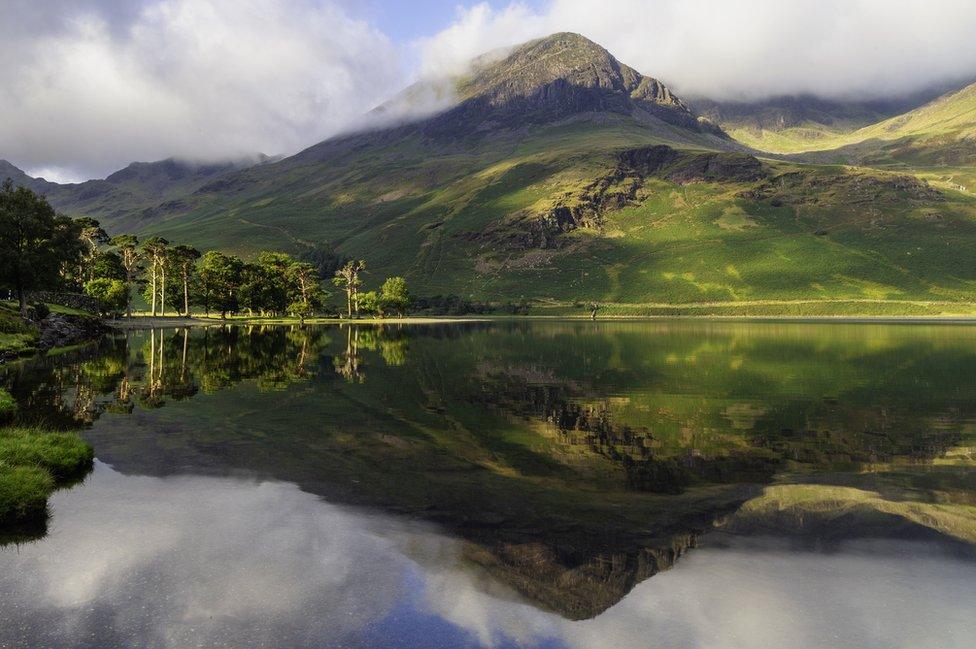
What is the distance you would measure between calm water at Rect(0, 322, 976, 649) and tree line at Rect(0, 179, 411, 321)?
5677 centimetres

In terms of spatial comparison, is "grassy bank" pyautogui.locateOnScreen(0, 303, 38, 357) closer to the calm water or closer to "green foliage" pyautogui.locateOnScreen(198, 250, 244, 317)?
the calm water

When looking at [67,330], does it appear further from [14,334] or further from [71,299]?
[71,299]

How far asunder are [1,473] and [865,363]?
7474cm

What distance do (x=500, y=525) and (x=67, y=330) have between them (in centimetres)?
10028

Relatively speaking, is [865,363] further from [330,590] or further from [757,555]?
[330,590]

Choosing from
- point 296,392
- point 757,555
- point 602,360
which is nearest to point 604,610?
point 757,555

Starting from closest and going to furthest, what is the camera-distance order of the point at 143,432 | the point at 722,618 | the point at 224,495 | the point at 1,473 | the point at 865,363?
the point at 722,618
the point at 1,473
the point at 224,495
the point at 143,432
the point at 865,363

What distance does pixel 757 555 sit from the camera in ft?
53.6

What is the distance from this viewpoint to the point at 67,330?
94562mm

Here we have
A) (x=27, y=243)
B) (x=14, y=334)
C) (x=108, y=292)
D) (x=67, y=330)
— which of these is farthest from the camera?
(x=108, y=292)

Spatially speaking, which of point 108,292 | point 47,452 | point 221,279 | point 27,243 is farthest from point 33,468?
point 221,279

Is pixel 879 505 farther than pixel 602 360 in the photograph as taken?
No

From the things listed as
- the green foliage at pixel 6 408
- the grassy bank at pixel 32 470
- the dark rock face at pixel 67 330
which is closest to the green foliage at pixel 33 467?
the grassy bank at pixel 32 470

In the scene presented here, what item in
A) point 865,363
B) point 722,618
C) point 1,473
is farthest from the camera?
point 865,363
